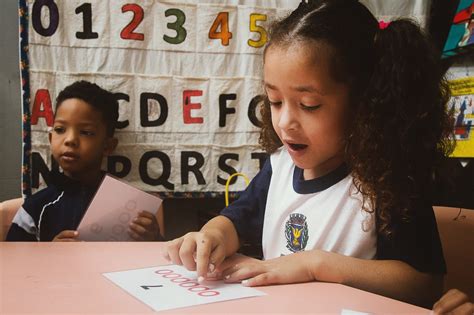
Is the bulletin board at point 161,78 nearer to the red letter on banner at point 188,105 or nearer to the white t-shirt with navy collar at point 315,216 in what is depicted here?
the red letter on banner at point 188,105

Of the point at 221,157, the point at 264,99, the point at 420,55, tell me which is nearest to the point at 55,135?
the point at 221,157

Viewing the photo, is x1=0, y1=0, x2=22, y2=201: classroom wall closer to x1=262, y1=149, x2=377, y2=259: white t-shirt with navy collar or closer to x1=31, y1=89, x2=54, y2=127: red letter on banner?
x1=31, y1=89, x2=54, y2=127: red letter on banner

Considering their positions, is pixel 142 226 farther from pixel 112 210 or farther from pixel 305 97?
pixel 305 97

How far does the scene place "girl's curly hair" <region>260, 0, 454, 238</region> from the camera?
803mm

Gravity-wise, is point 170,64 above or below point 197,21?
below

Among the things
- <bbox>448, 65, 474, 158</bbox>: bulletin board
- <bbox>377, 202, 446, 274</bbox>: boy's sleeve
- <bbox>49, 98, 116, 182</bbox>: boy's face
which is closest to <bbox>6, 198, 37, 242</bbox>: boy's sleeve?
<bbox>49, 98, 116, 182</bbox>: boy's face

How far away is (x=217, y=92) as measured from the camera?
1668 mm

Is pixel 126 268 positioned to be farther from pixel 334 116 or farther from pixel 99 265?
pixel 334 116

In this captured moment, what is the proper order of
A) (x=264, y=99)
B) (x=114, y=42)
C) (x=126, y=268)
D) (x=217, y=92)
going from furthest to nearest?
(x=217, y=92)
(x=114, y=42)
(x=264, y=99)
(x=126, y=268)

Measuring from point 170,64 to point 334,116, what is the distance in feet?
3.14

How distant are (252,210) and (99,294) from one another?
518 millimetres

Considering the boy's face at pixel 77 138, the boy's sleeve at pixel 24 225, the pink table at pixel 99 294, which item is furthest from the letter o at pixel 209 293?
the boy's face at pixel 77 138

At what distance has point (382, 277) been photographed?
70 centimetres

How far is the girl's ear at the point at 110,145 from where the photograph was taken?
5.06 feet
